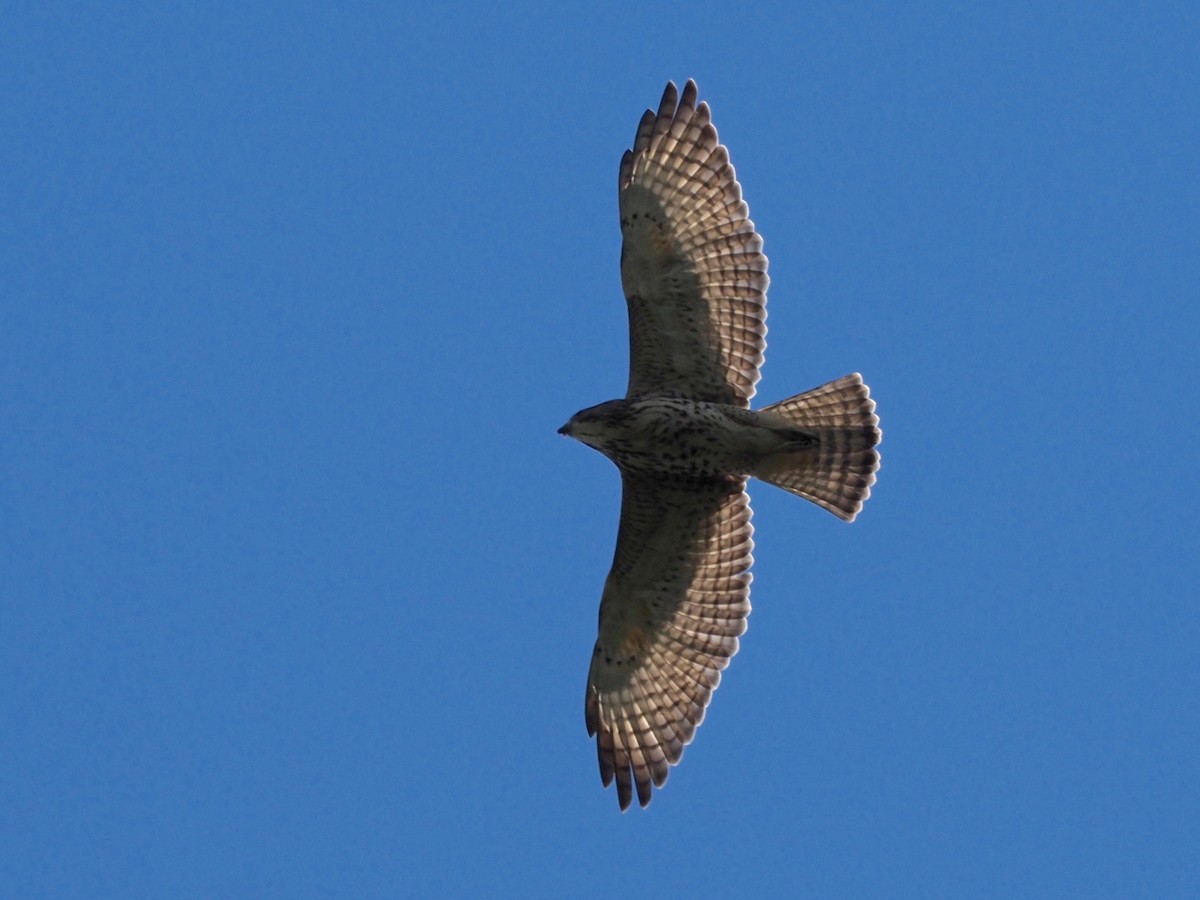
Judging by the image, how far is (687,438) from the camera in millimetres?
12938

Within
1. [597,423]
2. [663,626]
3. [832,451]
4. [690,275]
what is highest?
[690,275]

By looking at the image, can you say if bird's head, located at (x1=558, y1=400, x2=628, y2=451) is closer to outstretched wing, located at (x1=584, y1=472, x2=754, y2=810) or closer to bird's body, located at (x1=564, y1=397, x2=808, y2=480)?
bird's body, located at (x1=564, y1=397, x2=808, y2=480)

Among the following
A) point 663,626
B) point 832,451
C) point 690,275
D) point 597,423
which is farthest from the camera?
point 663,626

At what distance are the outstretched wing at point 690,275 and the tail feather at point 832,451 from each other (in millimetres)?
405

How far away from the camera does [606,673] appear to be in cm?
1370

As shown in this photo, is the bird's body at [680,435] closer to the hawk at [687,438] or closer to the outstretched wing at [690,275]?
the hawk at [687,438]

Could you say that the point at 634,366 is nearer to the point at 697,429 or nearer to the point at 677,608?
the point at 697,429

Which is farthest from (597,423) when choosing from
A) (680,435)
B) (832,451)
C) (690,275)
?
(832,451)

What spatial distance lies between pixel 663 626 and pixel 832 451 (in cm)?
165

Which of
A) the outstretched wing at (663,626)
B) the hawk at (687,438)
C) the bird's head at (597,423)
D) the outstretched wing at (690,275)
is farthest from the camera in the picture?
the outstretched wing at (663,626)

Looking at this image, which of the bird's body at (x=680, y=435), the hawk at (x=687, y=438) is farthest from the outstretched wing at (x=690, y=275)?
the bird's body at (x=680, y=435)

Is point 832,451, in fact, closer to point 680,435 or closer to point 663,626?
point 680,435

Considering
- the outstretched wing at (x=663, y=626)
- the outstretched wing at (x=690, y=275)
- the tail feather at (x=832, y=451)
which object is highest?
the outstretched wing at (x=690, y=275)

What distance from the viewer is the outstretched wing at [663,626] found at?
13461 mm
